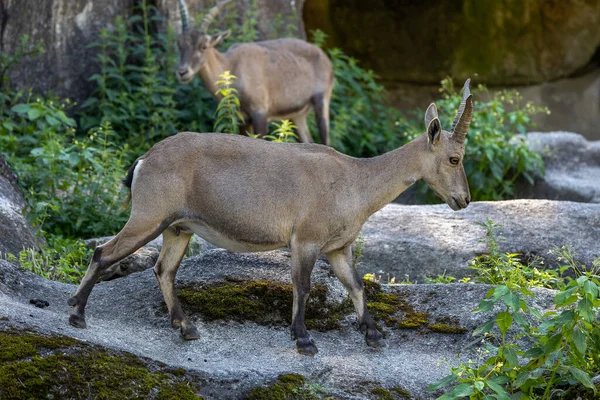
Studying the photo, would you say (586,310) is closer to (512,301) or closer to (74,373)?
(512,301)

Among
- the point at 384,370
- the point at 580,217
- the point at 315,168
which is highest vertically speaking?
the point at 315,168

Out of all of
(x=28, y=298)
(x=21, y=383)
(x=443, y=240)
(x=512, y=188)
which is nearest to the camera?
(x=21, y=383)

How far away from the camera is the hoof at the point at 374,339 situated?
6.21 metres

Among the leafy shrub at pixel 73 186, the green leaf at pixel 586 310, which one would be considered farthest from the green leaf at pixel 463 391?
the leafy shrub at pixel 73 186

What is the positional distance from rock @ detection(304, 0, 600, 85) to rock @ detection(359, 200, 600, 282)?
900 cm

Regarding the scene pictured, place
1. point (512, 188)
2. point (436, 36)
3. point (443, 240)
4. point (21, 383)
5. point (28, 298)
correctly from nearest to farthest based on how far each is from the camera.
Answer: point (21, 383), point (28, 298), point (443, 240), point (512, 188), point (436, 36)

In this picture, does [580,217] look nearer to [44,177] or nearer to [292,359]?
[292,359]

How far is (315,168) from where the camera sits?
6.39 meters

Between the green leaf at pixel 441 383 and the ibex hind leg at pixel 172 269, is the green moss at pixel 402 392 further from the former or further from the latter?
the ibex hind leg at pixel 172 269

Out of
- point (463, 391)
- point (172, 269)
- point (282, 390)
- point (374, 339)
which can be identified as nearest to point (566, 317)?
point (463, 391)

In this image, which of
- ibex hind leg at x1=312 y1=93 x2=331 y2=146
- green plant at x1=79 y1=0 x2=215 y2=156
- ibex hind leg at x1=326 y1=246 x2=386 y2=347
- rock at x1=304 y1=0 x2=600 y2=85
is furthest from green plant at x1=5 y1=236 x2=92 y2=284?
rock at x1=304 y1=0 x2=600 y2=85

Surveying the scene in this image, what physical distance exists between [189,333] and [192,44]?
A: 23.2ft

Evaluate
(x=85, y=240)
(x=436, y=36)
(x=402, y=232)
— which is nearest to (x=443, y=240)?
(x=402, y=232)

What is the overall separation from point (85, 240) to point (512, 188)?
615 cm
